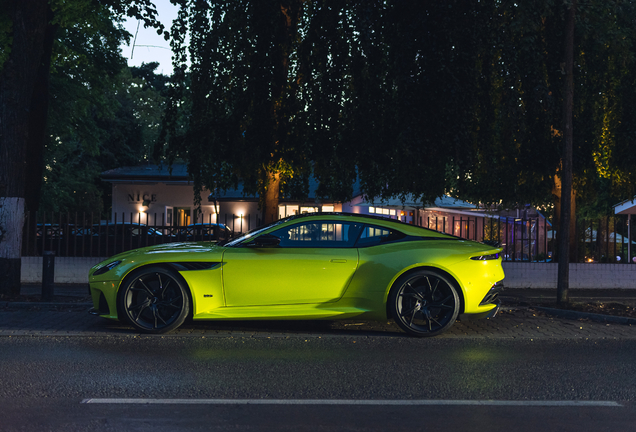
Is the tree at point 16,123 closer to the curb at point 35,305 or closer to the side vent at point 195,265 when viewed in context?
the curb at point 35,305

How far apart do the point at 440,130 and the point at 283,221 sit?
4704 mm

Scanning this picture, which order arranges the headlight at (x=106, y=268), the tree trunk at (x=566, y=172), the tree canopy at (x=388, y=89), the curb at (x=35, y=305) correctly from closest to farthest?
the headlight at (x=106, y=268) < the curb at (x=35, y=305) < the tree trunk at (x=566, y=172) < the tree canopy at (x=388, y=89)

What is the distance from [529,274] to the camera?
609 inches

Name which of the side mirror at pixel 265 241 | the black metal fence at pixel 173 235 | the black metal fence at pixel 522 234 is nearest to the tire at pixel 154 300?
the side mirror at pixel 265 241

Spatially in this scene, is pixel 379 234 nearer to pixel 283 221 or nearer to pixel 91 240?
pixel 283 221

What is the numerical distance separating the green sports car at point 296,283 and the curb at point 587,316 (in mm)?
2675

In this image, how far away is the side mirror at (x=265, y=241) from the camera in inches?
327

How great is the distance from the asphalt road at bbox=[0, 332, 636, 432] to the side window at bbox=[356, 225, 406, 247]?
116 cm

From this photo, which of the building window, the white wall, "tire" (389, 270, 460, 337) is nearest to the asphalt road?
"tire" (389, 270, 460, 337)

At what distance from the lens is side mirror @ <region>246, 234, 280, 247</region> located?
27.2 feet

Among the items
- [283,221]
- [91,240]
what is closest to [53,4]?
[91,240]

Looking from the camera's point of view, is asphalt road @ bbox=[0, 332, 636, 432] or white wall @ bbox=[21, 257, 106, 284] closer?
asphalt road @ bbox=[0, 332, 636, 432]

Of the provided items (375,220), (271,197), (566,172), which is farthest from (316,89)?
(375,220)

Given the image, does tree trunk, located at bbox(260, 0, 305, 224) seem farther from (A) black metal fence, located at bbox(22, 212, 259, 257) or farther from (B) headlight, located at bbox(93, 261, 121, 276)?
(B) headlight, located at bbox(93, 261, 121, 276)
